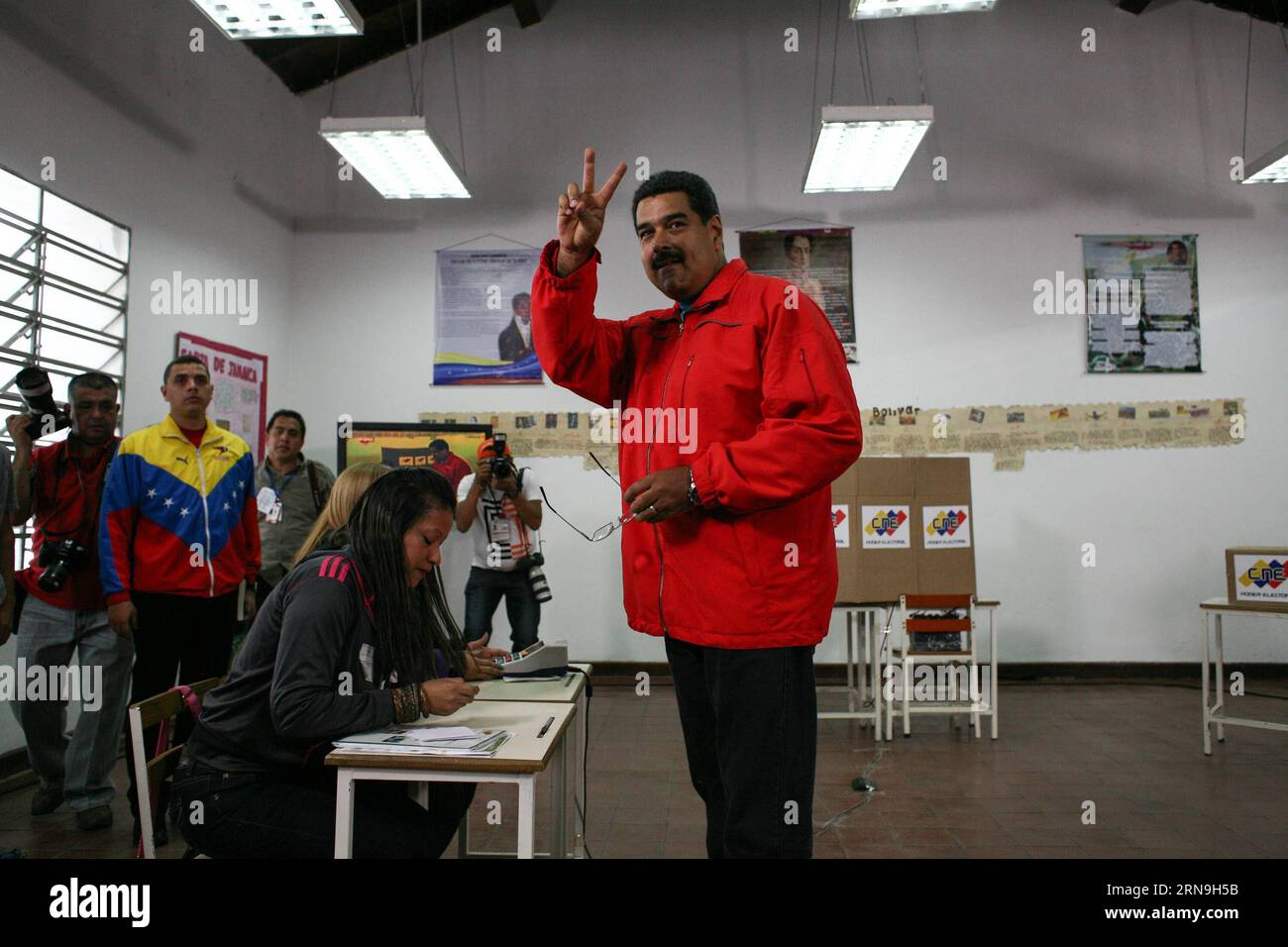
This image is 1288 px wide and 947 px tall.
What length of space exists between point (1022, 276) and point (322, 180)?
477cm

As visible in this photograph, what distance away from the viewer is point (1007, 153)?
18.1 ft

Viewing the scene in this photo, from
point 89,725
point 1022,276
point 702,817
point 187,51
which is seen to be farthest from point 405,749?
point 1022,276

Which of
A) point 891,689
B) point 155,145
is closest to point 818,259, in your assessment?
point 891,689

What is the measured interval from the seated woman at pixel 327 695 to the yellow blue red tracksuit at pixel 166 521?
1423 millimetres

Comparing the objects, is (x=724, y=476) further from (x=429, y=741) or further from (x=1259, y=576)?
(x=1259, y=576)

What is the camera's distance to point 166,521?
2811 mm

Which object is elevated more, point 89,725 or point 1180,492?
point 1180,492

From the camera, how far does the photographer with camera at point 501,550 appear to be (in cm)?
408

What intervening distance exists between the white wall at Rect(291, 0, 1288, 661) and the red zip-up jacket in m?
3.95

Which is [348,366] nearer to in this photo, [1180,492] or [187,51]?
[187,51]

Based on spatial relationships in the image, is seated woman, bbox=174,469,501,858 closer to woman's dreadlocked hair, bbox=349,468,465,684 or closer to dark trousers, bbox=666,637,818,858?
woman's dreadlocked hair, bbox=349,468,465,684

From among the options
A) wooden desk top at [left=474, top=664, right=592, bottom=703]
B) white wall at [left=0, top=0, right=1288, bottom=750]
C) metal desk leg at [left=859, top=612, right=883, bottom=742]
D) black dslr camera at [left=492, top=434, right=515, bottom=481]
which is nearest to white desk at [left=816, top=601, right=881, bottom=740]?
metal desk leg at [left=859, top=612, right=883, bottom=742]

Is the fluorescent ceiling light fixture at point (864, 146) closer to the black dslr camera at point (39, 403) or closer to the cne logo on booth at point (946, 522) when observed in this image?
the cne logo on booth at point (946, 522)

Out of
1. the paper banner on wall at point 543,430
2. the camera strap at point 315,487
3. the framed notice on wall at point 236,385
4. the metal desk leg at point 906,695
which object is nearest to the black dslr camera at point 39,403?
the camera strap at point 315,487
